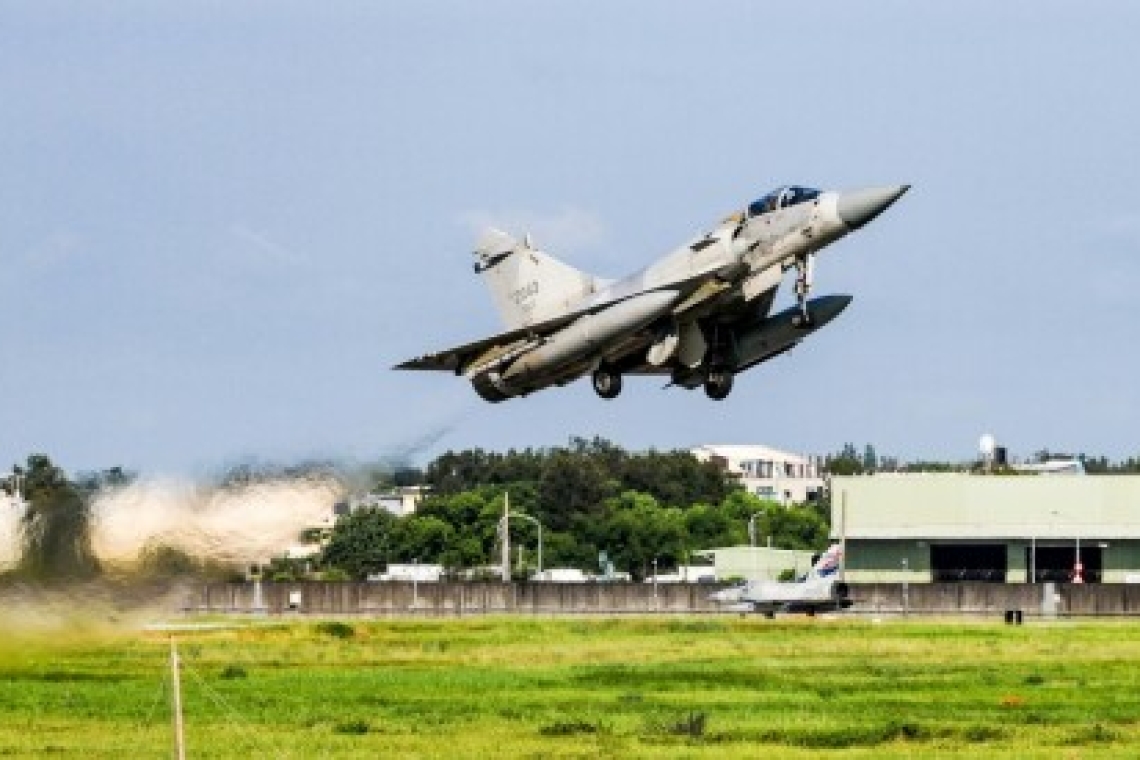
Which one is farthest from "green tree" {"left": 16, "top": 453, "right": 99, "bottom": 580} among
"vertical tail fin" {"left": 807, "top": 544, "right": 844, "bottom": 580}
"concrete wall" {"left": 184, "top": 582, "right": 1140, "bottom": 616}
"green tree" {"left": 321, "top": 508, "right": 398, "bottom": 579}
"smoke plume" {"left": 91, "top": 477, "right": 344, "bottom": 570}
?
"green tree" {"left": 321, "top": 508, "right": 398, "bottom": 579}

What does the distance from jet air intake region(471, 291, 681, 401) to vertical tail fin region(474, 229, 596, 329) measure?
4.83 m

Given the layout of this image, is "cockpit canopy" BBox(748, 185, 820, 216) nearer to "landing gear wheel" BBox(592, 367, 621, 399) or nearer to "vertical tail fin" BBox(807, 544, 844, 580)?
"landing gear wheel" BBox(592, 367, 621, 399)

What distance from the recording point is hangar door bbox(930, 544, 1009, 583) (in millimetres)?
155875

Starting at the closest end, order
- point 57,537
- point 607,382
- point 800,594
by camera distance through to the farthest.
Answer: point 57,537
point 607,382
point 800,594

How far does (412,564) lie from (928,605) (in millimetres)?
78169

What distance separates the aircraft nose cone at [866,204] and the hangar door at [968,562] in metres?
101

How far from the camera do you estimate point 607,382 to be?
58.5m

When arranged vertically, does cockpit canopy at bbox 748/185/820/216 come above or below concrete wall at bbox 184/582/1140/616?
above

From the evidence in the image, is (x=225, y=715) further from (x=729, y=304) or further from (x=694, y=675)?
(x=694, y=675)

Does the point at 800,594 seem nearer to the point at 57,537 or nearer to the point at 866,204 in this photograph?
the point at 866,204

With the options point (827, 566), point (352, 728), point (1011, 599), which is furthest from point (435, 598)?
point (352, 728)

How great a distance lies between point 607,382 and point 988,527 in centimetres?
10043

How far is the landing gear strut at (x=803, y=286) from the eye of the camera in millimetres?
56125

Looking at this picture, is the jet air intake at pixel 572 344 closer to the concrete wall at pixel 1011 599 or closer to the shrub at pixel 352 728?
the shrub at pixel 352 728
